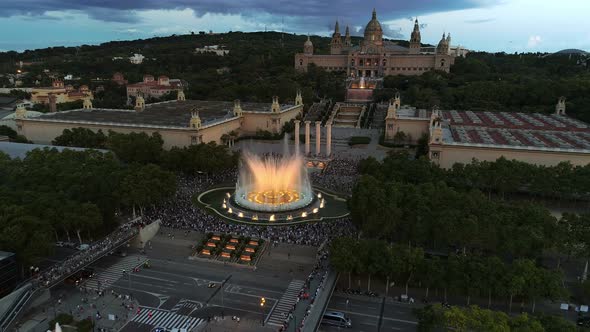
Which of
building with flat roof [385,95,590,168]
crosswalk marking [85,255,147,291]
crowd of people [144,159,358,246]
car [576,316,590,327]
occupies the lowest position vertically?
crosswalk marking [85,255,147,291]

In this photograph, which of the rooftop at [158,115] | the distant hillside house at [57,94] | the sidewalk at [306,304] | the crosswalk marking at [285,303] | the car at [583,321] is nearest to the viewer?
the car at [583,321]

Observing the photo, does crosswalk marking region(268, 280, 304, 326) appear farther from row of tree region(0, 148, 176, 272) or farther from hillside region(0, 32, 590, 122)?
hillside region(0, 32, 590, 122)

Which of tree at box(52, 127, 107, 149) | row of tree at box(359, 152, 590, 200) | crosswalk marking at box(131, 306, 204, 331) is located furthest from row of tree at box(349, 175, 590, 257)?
tree at box(52, 127, 107, 149)

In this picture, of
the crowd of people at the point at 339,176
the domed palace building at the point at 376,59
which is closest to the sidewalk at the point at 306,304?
the crowd of people at the point at 339,176

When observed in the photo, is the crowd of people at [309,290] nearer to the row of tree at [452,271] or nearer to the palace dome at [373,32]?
the row of tree at [452,271]

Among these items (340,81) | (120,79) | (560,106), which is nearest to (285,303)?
(560,106)

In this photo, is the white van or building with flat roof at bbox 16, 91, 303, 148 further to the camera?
building with flat roof at bbox 16, 91, 303, 148
